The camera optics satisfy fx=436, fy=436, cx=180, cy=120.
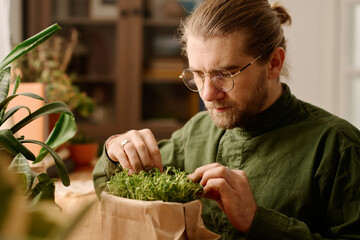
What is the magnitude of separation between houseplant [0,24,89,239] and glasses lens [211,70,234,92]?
1.32ft

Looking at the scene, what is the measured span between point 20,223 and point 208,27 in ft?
3.26

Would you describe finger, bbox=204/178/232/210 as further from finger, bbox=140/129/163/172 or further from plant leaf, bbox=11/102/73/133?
plant leaf, bbox=11/102/73/133

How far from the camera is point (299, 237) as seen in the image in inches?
39.0

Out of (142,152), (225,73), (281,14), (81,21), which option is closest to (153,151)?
(142,152)

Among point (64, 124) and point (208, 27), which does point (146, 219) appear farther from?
point (208, 27)

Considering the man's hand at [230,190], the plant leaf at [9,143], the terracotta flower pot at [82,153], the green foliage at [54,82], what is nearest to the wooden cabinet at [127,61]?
the green foliage at [54,82]

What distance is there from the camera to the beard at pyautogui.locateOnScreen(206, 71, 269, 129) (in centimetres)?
124

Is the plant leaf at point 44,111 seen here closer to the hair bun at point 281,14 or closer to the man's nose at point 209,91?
the man's nose at point 209,91

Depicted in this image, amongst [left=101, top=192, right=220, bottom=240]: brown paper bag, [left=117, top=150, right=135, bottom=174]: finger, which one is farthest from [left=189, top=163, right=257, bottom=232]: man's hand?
[left=117, top=150, right=135, bottom=174]: finger

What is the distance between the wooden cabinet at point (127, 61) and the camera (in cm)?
369

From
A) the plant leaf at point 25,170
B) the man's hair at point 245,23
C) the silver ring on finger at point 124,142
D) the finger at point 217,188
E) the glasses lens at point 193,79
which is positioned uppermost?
the man's hair at point 245,23

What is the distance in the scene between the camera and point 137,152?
1.07m

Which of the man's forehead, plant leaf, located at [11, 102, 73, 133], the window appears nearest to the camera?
plant leaf, located at [11, 102, 73, 133]

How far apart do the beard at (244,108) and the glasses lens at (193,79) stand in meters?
0.07
